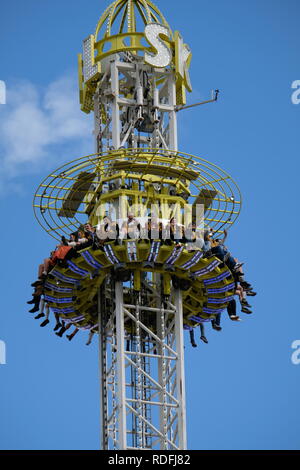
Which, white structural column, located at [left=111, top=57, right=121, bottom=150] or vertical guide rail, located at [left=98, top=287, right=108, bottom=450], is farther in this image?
white structural column, located at [left=111, top=57, right=121, bottom=150]

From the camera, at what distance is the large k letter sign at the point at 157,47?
5187 inches

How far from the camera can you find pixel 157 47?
13212cm

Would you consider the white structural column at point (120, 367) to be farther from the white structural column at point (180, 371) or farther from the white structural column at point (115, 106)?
the white structural column at point (115, 106)

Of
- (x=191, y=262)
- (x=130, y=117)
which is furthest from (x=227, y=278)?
(x=130, y=117)

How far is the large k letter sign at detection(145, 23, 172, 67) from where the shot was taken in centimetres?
13175

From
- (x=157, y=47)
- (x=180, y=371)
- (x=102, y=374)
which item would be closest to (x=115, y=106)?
(x=157, y=47)

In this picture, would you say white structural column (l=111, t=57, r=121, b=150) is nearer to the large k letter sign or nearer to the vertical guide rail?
the large k letter sign

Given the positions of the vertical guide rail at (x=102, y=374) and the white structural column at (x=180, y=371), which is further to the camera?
the vertical guide rail at (x=102, y=374)

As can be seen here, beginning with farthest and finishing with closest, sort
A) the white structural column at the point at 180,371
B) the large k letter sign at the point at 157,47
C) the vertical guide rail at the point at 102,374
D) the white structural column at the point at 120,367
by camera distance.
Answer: the large k letter sign at the point at 157,47 → the vertical guide rail at the point at 102,374 → the white structural column at the point at 180,371 → the white structural column at the point at 120,367

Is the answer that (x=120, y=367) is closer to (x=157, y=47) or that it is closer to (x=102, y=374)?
(x=102, y=374)

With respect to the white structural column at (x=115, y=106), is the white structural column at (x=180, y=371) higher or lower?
lower

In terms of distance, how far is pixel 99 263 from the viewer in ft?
411
